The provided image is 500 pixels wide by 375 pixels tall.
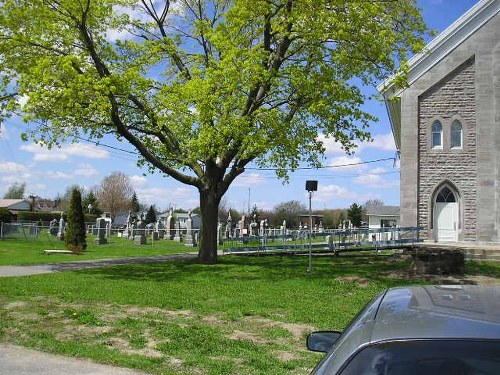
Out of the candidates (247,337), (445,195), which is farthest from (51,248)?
(247,337)

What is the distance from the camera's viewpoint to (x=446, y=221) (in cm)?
2930

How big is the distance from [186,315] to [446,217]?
21.7m

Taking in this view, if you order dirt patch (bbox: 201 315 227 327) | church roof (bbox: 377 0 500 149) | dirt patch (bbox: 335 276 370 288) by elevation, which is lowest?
dirt patch (bbox: 201 315 227 327)

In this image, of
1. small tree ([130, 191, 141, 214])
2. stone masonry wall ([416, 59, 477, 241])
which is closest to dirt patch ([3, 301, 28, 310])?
stone masonry wall ([416, 59, 477, 241])

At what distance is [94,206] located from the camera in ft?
269

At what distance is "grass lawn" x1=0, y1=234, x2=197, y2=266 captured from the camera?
24.3m

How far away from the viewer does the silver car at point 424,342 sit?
2.13m

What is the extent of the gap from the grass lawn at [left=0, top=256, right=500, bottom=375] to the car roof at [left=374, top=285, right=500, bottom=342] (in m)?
4.38

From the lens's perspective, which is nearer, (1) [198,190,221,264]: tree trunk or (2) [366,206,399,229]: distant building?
(1) [198,190,221,264]: tree trunk

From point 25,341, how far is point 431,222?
24.0 meters

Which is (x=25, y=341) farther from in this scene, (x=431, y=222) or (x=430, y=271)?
(x=431, y=222)

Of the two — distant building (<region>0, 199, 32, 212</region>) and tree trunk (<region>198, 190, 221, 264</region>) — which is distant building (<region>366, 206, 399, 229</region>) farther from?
distant building (<region>0, 199, 32, 212</region>)

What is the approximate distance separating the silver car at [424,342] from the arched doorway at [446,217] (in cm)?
2784

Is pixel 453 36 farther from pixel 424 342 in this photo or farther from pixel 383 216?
pixel 383 216
